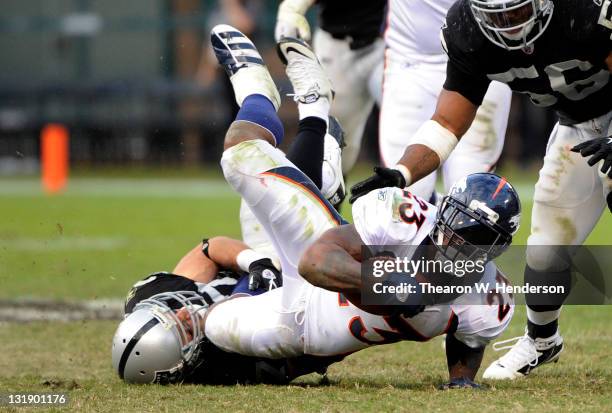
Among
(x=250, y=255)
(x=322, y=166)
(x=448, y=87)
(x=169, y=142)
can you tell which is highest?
(x=448, y=87)

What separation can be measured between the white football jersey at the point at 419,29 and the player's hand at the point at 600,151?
5.66 feet

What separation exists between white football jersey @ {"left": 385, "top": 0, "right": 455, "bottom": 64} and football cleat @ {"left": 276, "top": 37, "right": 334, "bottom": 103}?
0.45 metres

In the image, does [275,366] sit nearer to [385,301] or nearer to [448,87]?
[385,301]

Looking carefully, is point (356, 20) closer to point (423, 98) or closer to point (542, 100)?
point (423, 98)

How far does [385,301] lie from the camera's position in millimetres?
3736

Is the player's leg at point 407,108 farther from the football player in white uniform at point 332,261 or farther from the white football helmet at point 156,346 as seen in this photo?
the white football helmet at point 156,346

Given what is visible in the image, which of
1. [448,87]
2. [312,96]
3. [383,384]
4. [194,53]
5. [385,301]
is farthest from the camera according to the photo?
[194,53]

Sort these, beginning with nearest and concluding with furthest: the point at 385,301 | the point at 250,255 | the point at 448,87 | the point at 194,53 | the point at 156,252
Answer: the point at 385,301 < the point at 448,87 < the point at 250,255 < the point at 156,252 < the point at 194,53

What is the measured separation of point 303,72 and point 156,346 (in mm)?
1652

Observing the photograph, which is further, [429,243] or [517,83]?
[517,83]

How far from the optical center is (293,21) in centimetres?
586

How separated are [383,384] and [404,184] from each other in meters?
0.72

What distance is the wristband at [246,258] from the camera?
4.78 m

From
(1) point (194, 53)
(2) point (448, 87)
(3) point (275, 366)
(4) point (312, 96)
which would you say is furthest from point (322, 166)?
(1) point (194, 53)
